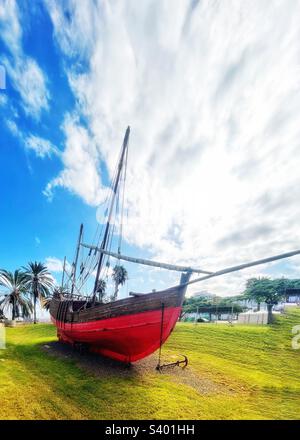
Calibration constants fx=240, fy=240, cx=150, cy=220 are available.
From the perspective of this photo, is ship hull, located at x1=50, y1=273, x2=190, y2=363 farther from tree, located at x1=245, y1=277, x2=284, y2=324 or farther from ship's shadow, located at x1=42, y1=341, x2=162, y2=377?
tree, located at x1=245, y1=277, x2=284, y2=324

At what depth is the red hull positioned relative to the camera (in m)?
10.3

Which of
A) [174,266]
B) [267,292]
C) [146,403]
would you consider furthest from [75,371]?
[267,292]

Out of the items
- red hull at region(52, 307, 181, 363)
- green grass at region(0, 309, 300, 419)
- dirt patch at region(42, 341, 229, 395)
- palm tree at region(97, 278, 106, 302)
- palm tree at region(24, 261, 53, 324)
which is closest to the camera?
green grass at region(0, 309, 300, 419)

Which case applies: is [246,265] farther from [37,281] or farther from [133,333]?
[37,281]

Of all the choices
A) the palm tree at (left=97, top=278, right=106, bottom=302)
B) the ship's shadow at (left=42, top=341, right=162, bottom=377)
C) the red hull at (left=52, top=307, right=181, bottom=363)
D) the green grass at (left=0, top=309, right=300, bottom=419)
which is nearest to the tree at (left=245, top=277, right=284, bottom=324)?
the palm tree at (left=97, top=278, right=106, bottom=302)

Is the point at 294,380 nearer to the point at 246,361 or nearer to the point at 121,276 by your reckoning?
the point at 246,361

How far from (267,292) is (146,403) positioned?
4989 cm

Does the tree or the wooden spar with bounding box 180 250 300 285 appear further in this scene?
the tree

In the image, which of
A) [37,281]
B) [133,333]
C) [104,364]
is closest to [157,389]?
[133,333]

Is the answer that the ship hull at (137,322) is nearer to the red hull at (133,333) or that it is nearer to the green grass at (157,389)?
the red hull at (133,333)

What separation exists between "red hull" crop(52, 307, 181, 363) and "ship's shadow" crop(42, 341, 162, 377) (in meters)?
0.42

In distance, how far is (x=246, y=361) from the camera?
13.3 metres

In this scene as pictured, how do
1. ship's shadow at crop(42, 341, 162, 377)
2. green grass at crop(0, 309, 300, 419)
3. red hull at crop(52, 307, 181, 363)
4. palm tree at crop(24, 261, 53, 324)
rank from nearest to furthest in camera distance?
green grass at crop(0, 309, 300, 419) < ship's shadow at crop(42, 341, 162, 377) < red hull at crop(52, 307, 181, 363) < palm tree at crop(24, 261, 53, 324)

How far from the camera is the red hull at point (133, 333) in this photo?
10.3 meters
